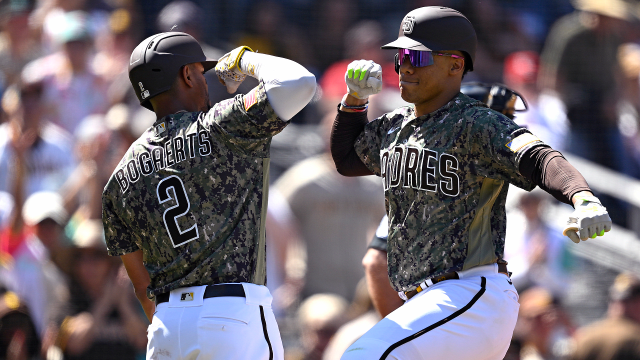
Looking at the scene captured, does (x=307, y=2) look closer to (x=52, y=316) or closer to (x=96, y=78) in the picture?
(x=96, y=78)

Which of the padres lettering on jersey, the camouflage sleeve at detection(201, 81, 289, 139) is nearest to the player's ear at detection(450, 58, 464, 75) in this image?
the padres lettering on jersey

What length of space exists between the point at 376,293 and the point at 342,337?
1762 millimetres

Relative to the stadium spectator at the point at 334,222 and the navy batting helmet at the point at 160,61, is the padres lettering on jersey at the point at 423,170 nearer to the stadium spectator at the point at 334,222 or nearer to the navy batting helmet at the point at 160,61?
the navy batting helmet at the point at 160,61

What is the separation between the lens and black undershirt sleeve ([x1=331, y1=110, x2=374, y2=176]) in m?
3.60

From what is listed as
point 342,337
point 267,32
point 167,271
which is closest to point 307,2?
point 267,32

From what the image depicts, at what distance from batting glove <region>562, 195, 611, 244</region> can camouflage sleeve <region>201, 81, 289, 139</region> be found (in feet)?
3.94

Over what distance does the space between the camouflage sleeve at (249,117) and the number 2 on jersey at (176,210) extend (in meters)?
0.31

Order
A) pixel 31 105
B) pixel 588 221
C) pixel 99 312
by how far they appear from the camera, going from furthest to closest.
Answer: pixel 31 105
pixel 99 312
pixel 588 221

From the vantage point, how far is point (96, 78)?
24.5ft

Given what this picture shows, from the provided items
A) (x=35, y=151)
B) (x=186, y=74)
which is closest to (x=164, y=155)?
(x=186, y=74)

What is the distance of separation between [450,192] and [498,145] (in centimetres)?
29

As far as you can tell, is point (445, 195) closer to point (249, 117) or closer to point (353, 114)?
point (353, 114)

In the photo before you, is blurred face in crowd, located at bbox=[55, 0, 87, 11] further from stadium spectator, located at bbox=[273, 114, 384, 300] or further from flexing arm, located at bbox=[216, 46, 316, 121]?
flexing arm, located at bbox=[216, 46, 316, 121]

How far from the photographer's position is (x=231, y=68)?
3303mm
